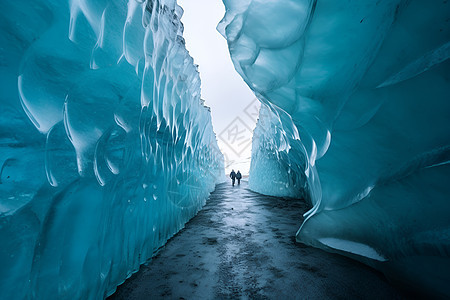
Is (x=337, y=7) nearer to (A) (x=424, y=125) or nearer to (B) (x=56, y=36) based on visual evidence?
(A) (x=424, y=125)

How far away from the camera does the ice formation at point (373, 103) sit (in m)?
1.50

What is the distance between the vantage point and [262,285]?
73.6 inches

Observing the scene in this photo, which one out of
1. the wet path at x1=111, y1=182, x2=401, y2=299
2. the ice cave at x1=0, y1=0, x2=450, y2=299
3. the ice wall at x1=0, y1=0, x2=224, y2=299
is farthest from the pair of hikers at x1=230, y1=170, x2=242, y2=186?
the ice wall at x1=0, y1=0, x2=224, y2=299

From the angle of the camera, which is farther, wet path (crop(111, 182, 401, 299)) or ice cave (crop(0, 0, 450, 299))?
wet path (crop(111, 182, 401, 299))

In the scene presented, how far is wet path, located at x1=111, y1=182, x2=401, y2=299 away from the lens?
5.70 ft

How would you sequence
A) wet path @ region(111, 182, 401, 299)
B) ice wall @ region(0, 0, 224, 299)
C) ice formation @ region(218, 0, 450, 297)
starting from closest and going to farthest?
ice wall @ region(0, 0, 224, 299), ice formation @ region(218, 0, 450, 297), wet path @ region(111, 182, 401, 299)

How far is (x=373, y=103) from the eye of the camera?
6.04 feet

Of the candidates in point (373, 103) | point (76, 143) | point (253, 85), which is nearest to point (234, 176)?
point (253, 85)

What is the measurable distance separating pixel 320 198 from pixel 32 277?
2.91m

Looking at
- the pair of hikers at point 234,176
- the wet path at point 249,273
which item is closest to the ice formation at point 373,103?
the wet path at point 249,273

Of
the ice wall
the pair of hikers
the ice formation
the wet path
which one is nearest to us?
the ice wall

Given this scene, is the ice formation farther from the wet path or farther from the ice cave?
the wet path

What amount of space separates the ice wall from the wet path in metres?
0.31

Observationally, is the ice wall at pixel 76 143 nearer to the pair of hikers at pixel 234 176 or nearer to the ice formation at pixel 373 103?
the ice formation at pixel 373 103
